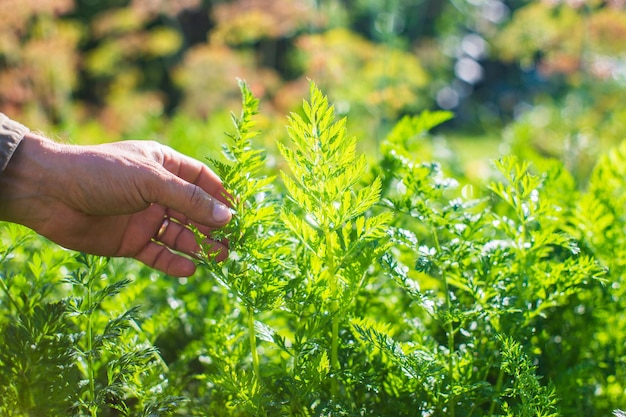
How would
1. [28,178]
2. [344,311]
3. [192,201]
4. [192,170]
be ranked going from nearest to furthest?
[344,311] < [192,201] < [28,178] < [192,170]

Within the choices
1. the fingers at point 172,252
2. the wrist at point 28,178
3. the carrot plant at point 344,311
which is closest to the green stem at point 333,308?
the carrot plant at point 344,311

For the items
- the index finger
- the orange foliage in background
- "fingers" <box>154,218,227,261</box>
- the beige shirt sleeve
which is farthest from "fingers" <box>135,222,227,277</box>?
the orange foliage in background

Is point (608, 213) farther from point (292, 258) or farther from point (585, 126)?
point (585, 126)

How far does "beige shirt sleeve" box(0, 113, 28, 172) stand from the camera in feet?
4.94

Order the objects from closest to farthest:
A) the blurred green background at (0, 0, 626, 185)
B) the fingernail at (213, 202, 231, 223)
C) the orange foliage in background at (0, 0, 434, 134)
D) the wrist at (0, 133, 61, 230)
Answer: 1. the fingernail at (213, 202, 231, 223)
2. the wrist at (0, 133, 61, 230)
3. the blurred green background at (0, 0, 626, 185)
4. the orange foliage in background at (0, 0, 434, 134)

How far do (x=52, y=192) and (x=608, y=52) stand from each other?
15.4 ft

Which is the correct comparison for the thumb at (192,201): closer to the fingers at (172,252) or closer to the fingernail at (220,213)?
the fingernail at (220,213)

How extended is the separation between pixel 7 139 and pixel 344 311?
84 cm

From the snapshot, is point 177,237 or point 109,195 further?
point 177,237

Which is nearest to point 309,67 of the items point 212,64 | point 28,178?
point 212,64

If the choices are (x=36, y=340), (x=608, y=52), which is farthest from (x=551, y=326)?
(x=608, y=52)

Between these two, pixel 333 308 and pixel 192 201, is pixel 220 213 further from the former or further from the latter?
pixel 333 308

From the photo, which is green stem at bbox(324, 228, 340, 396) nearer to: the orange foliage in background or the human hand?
the human hand

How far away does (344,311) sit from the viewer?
1.34 meters
